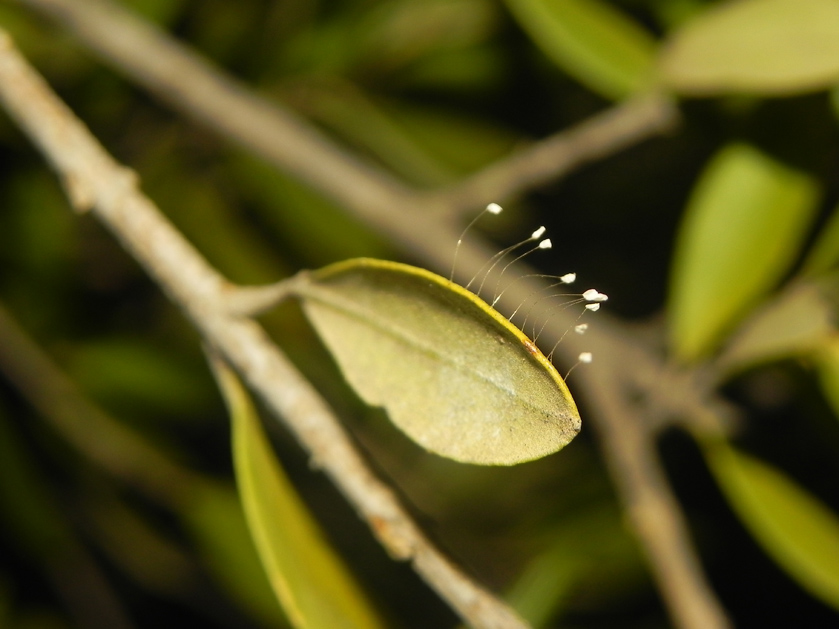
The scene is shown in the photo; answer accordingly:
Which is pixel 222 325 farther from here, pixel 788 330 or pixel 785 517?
pixel 785 517

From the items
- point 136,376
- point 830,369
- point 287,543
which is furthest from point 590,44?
point 136,376

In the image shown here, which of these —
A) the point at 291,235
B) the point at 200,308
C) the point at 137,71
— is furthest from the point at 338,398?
the point at 200,308

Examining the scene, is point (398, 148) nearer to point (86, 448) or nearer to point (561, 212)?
point (561, 212)

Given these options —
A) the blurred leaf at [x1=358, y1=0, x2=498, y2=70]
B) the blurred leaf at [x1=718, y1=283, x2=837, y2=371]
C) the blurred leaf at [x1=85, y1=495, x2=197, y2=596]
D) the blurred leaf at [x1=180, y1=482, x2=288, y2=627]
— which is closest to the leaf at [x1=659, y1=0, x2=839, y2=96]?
the blurred leaf at [x1=718, y1=283, x2=837, y2=371]

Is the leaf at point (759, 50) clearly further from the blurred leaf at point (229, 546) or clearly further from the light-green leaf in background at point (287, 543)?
the blurred leaf at point (229, 546)

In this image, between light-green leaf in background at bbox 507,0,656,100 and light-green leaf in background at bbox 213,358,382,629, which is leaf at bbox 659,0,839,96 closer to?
light-green leaf in background at bbox 507,0,656,100

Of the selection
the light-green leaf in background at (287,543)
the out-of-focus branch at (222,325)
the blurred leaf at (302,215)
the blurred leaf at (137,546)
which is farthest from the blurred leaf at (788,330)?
the blurred leaf at (137,546)
